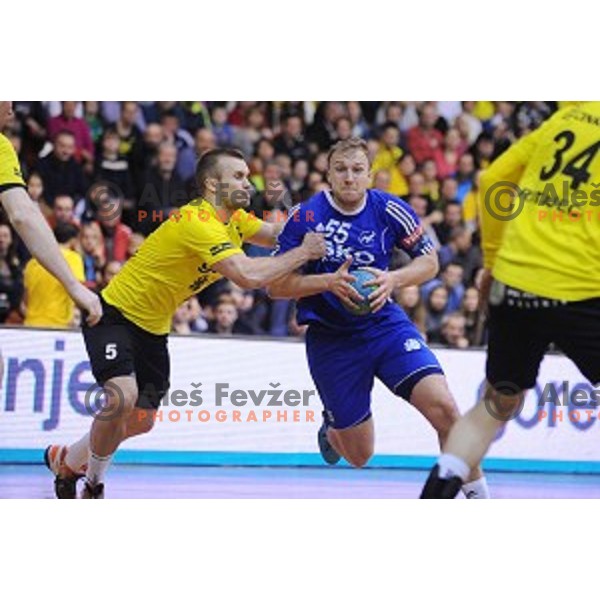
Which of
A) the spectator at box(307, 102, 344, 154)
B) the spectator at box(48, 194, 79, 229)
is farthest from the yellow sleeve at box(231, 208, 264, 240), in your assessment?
the spectator at box(307, 102, 344, 154)

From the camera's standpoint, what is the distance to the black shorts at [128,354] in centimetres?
723

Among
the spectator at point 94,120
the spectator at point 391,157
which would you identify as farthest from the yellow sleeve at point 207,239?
the spectator at point 391,157

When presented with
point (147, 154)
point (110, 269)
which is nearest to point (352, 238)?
point (110, 269)

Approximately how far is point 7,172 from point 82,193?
3.78 metres

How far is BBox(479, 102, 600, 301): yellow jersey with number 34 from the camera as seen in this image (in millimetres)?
5336

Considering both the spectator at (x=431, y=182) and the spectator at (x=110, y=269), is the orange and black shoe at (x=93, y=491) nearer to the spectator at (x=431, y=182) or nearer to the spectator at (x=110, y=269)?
the spectator at (x=110, y=269)

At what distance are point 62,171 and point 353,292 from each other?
3630mm

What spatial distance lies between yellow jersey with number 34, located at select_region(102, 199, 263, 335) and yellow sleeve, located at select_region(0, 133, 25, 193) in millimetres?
1346

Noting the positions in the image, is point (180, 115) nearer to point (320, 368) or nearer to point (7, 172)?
point (320, 368)

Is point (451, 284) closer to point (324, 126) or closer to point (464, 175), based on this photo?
point (464, 175)

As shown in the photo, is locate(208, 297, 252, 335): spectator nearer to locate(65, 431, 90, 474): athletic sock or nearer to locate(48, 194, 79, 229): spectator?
locate(48, 194, 79, 229): spectator

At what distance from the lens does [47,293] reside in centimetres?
927

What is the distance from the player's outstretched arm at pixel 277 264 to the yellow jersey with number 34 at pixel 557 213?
1558 millimetres

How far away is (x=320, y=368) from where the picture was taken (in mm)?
7168
